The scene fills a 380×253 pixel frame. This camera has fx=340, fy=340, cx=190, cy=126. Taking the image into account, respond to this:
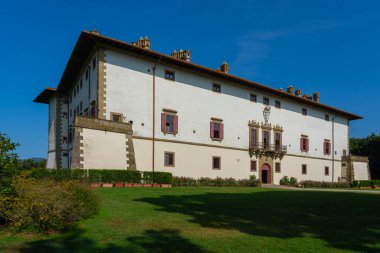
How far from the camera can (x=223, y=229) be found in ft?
29.3

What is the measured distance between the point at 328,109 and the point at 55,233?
44349 millimetres

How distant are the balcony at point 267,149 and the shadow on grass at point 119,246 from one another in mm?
29612

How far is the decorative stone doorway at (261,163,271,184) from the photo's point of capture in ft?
126

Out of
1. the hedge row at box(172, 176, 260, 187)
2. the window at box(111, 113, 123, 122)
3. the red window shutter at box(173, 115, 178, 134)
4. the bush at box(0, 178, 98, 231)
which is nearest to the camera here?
the bush at box(0, 178, 98, 231)

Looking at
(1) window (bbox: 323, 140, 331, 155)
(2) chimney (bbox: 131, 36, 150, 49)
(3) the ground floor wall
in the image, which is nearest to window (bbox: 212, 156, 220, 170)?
(3) the ground floor wall

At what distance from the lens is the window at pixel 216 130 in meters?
33.1

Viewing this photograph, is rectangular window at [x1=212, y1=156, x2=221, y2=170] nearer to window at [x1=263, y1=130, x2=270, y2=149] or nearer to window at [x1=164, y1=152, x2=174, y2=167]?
window at [x1=164, y1=152, x2=174, y2=167]

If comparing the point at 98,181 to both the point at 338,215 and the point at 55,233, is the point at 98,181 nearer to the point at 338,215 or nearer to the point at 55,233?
the point at 55,233

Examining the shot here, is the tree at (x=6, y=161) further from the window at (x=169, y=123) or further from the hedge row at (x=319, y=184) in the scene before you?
the hedge row at (x=319, y=184)

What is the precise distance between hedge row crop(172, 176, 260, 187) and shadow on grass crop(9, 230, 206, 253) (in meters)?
19.5

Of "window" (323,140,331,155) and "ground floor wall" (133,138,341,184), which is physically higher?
"window" (323,140,331,155)

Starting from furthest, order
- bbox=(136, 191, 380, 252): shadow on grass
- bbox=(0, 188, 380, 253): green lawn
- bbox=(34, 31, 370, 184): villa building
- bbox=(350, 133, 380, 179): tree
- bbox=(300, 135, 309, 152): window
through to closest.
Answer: bbox=(350, 133, 380, 179): tree → bbox=(300, 135, 309, 152): window → bbox=(34, 31, 370, 184): villa building → bbox=(136, 191, 380, 252): shadow on grass → bbox=(0, 188, 380, 253): green lawn

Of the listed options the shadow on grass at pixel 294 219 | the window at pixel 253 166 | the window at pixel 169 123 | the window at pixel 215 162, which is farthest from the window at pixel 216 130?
the shadow on grass at pixel 294 219

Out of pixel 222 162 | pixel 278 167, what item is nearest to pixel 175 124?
pixel 222 162
